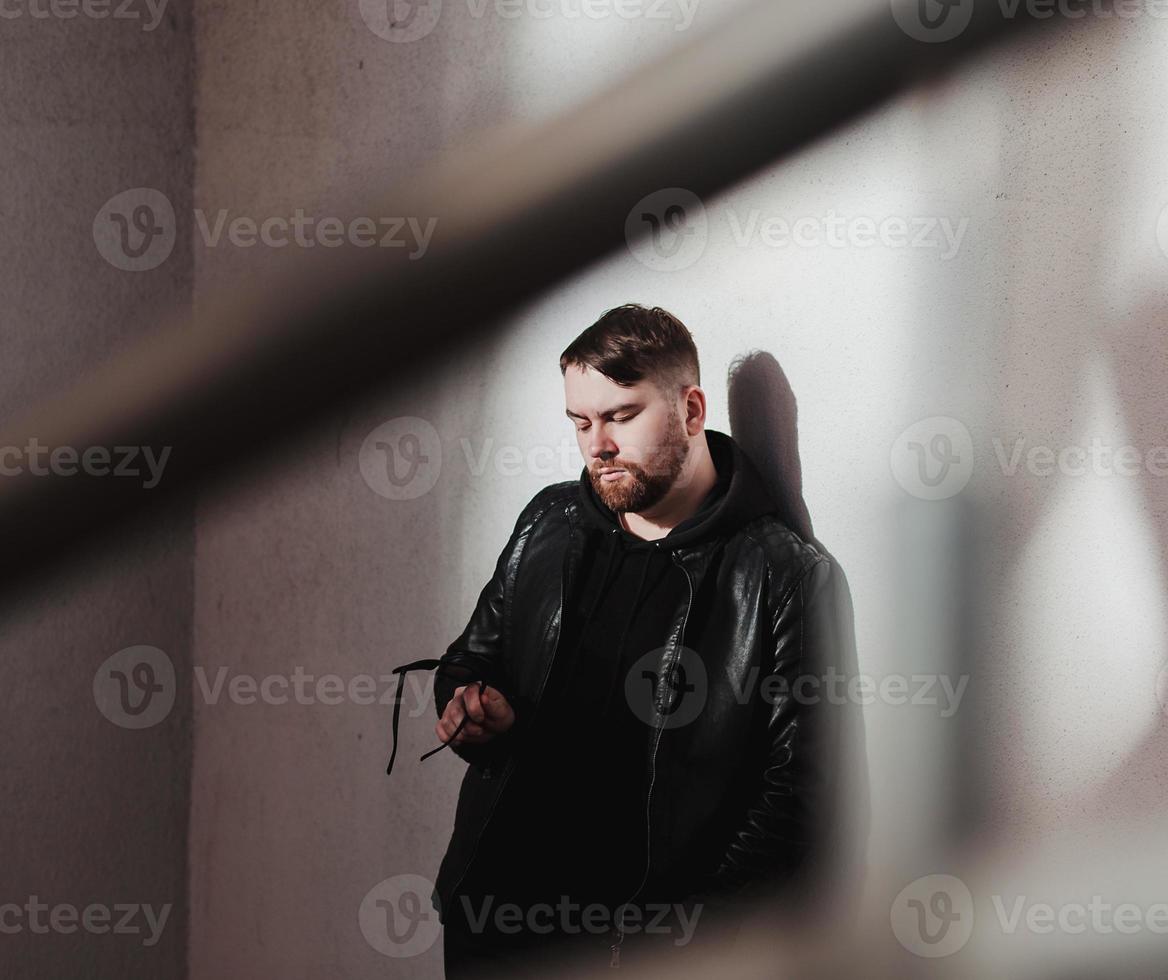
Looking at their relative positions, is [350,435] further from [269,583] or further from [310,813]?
[310,813]

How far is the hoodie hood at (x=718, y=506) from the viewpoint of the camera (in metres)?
1.33

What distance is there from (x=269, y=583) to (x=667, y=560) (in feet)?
3.04

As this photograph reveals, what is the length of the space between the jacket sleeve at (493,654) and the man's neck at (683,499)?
0.63 feet

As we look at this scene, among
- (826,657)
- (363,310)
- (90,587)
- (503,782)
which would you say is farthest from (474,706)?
(363,310)

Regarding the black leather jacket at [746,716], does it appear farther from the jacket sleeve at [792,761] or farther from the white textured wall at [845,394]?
the white textured wall at [845,394]

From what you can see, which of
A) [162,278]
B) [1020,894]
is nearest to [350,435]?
[162,278]

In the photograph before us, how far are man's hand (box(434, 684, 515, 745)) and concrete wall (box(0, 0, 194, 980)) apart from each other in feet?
2.13

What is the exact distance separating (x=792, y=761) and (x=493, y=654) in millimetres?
443

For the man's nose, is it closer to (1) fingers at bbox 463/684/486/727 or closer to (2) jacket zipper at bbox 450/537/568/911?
(2) jacket zipper at bbox 450/537/568/911

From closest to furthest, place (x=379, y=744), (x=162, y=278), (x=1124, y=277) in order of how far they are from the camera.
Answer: (x=1124, y=277), (x=379, y=744), (x=162, y=278)

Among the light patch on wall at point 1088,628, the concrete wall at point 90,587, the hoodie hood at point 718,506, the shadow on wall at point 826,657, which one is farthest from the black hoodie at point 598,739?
the concrete wall at point 90,587

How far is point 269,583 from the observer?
6.52ft

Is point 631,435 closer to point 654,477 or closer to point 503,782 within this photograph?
point 654,477

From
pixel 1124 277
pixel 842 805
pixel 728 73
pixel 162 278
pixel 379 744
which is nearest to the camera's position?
pixel 728 73
